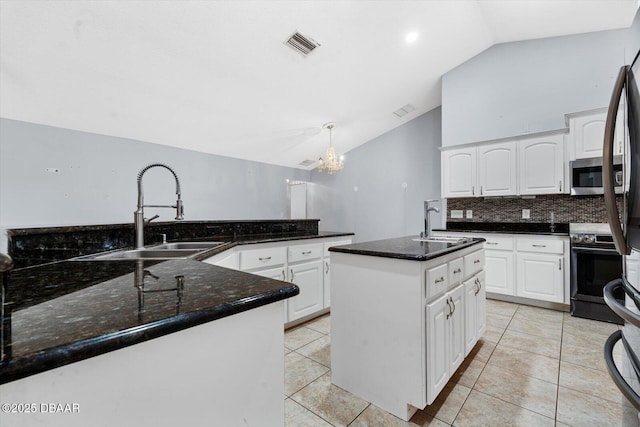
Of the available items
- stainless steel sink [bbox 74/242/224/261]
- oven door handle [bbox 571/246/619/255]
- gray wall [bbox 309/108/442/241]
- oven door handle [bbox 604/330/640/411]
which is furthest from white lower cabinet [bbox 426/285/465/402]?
gray wall [bbox 309/108/442/241]

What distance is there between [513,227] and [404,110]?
2510 mm

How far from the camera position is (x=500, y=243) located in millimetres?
3514

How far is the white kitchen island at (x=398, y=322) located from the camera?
58.4 inches

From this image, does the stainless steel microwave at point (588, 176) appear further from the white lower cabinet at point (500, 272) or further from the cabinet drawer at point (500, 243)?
the white lower cabinet at point (500, 272)

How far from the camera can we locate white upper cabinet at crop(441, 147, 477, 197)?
3990 mm

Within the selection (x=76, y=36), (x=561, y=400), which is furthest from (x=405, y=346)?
(x=76, y=36)

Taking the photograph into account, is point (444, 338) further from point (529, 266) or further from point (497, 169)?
point (497, 169)

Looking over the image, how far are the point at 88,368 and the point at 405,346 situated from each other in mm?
1409

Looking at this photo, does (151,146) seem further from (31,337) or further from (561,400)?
(561,400)

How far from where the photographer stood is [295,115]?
14.5 ft

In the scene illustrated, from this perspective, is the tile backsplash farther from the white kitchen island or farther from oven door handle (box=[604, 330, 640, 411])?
oven door handle (box=[604, 330, 640, 411])

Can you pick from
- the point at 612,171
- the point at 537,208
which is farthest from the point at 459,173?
the point at 612,171

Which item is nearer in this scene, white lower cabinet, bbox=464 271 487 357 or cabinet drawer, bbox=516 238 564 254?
white lower cabinet, bbox=464 271 487 357

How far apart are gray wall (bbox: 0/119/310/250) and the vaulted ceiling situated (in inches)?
8.0
